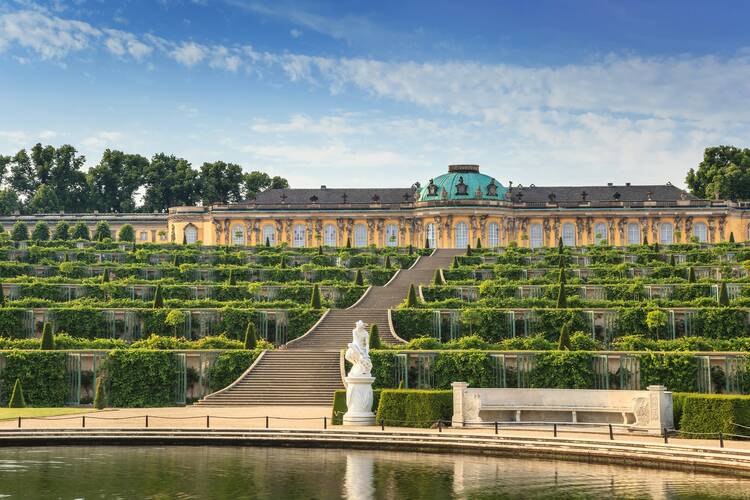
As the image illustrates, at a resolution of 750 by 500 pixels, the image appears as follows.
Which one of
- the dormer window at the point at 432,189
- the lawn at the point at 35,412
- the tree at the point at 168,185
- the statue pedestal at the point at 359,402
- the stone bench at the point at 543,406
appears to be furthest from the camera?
the tree at the point at 168,185

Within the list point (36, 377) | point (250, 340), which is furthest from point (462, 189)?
point (36, 377)

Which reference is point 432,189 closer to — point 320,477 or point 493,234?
point 493,234

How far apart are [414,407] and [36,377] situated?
14.0 m

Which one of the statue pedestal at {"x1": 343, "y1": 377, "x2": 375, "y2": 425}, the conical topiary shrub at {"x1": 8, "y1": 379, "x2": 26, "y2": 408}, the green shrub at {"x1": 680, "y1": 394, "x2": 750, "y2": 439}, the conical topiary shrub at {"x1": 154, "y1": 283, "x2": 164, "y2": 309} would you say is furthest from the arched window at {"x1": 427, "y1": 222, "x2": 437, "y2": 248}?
the green shrub at {"x1": 680, "y1": 394, "x2": 750, "y2": 439}

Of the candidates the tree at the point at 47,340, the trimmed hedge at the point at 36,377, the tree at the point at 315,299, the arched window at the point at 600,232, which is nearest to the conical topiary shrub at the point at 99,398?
the trimmed hedge at the point at 36,377

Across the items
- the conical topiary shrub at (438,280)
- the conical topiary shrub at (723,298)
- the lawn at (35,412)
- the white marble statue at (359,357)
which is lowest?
the lawn at (35,412)

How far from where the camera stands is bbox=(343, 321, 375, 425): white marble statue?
29906 mm

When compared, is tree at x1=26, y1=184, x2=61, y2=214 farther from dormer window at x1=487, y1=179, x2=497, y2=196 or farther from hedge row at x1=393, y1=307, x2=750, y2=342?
hedge row at x1=393, y1=307, x2=750, y2=342

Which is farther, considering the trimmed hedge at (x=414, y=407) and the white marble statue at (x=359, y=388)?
the white marble statue at (x=359, y=388)

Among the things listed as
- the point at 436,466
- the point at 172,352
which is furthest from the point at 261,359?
the point at 436,466

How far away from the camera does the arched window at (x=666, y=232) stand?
8662cm

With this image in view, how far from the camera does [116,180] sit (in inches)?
4070

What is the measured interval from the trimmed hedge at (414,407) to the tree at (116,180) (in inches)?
3014

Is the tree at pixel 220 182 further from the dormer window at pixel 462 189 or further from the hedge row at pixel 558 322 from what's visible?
the hedge row at pixel 558 322
